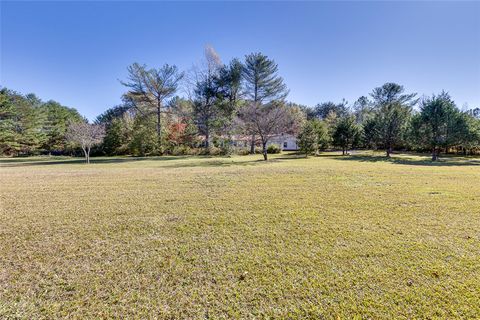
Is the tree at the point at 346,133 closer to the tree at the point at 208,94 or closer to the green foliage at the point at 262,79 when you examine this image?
the green foliage at the point at 262,79

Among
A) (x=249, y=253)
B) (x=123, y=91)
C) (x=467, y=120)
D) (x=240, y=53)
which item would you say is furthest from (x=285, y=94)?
(x=249, y=253)

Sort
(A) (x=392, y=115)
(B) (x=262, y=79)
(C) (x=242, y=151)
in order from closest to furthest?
(A) (x=392, y=115)
(C) (x=242, y=151)
(B) (x=262, y=79)

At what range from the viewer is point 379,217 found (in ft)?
14.6

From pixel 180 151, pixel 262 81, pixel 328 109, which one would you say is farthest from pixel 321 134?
pixel 328 109

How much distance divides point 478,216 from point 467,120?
81.3 feet

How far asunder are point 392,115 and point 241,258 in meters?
28.7

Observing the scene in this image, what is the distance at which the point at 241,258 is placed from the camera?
2.91 m

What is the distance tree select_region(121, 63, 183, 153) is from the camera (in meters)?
27.5

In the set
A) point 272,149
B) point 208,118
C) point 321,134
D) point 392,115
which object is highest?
point 208,118

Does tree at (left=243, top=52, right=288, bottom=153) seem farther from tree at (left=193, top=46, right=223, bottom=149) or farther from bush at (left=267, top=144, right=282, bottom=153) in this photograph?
tree at (left=193, top=46, right=223, bottom=149)

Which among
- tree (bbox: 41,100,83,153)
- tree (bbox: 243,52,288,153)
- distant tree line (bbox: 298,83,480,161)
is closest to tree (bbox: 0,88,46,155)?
tree (bbox: 41,100,83,153)

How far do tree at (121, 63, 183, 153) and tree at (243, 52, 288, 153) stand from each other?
32.5 ft

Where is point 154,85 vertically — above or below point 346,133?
above

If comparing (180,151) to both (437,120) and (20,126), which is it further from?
(437,120)
